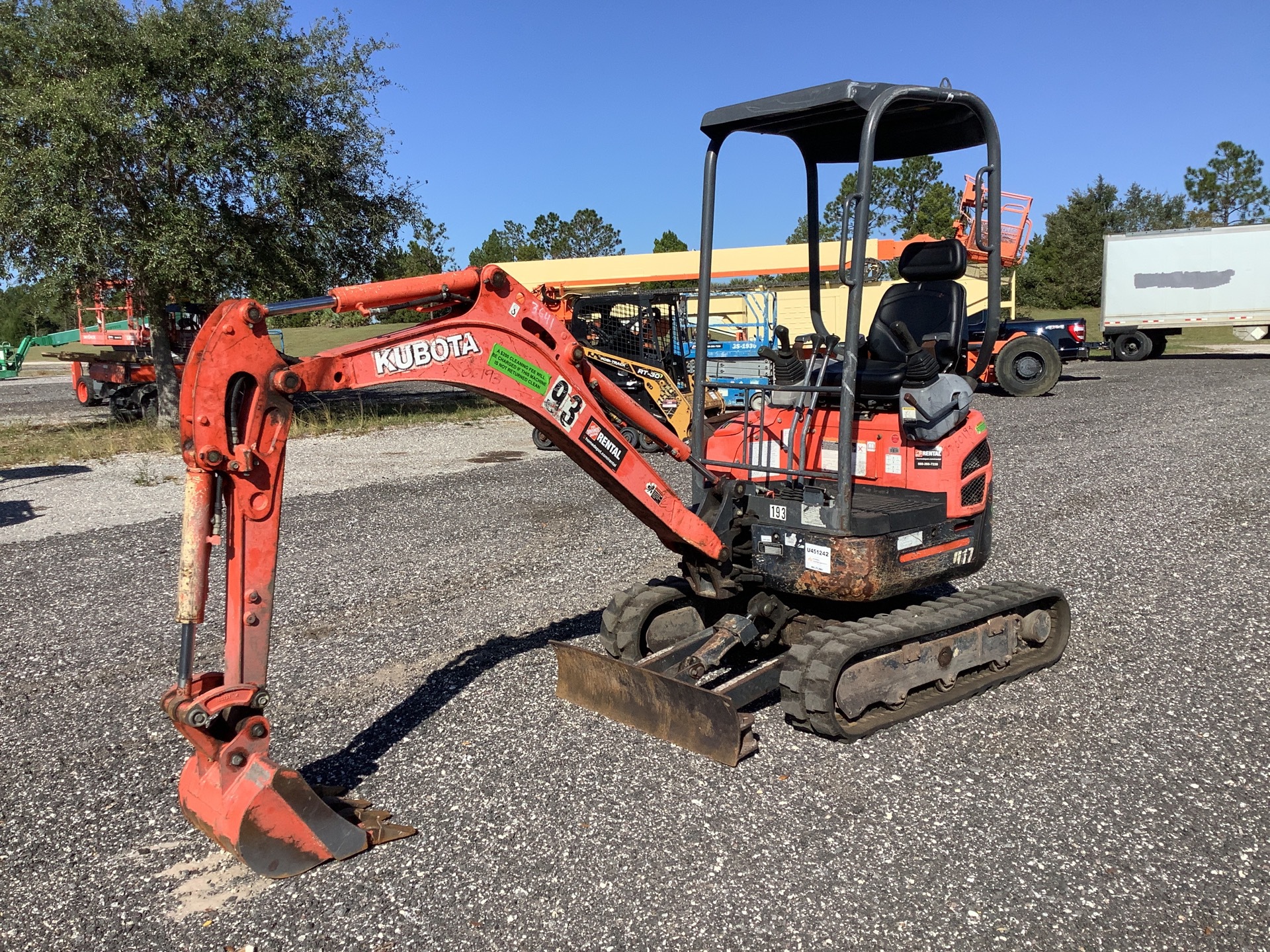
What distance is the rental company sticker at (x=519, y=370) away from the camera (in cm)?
441

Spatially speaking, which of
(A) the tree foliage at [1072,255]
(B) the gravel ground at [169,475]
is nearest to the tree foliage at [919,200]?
(A) the tree foliage at [1072,255]

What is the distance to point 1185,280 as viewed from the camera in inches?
1147

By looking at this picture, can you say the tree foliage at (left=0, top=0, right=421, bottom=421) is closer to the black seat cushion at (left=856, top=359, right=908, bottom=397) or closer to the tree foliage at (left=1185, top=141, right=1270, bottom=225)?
the black seat cushion at (left=856, top=359, right=908, bottom=397)

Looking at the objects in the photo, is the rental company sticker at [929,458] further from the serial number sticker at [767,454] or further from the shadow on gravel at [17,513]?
the shadow on gravel at [17,513]

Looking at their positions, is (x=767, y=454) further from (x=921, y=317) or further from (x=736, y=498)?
→ (x=921, y=317)

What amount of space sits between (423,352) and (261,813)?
74.2 inches

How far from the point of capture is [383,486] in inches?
486

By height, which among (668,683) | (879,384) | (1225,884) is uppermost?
(879,384)

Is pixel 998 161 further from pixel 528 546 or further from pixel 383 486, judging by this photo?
pixel 383 486

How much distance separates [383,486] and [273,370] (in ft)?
28.7

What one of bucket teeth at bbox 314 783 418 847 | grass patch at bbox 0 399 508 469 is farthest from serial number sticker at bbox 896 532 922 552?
grass patch at bbox 0 399 508 469

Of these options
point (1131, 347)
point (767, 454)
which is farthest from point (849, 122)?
point (1131, 347)

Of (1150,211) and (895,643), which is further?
(1150,211)

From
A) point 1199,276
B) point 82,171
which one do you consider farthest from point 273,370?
point 1199,276
